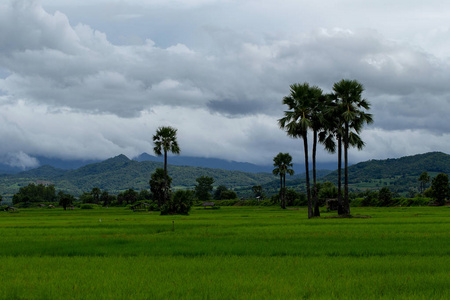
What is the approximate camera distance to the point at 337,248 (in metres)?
20.5

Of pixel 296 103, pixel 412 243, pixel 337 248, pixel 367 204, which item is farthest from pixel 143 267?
pixel 367 204

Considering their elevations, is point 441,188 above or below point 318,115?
below

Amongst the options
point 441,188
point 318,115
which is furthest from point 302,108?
point 441,188

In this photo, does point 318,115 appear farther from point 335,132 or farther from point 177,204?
point 177,204

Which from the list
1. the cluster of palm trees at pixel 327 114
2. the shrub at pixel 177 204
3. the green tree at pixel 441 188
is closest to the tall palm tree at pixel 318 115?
the cluster of palm trees at pixel 327 114

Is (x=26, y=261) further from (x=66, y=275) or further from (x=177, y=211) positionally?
(x=177, y=211)

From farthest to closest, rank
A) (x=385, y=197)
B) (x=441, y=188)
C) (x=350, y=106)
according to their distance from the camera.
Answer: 1. (x=385, y=197)
2. (x=441, y=188)
3. (x=350, y=106)

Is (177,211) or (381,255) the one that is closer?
(381,255)

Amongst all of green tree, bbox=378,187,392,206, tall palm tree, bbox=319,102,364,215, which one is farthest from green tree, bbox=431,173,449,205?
tall palm tree, bbox=319,102,364,215

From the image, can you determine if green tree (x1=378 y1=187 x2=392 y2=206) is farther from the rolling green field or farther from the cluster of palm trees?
the rolling green field

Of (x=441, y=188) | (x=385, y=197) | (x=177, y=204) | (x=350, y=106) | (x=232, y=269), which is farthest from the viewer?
(x=385, y=197)

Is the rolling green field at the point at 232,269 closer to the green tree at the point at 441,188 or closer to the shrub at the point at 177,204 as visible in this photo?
the shrub at the point at 177,204

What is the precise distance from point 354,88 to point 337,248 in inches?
1456

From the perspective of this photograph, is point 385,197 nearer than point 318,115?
No
